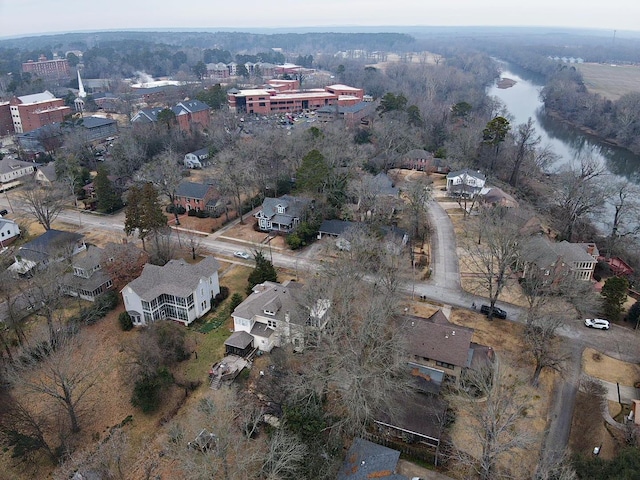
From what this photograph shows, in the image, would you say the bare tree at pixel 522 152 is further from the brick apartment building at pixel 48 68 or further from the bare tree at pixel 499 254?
the brick apartment building at pixel 48 68

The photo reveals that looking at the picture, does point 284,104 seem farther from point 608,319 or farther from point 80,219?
point 608,319

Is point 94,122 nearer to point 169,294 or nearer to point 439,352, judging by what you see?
point 169,294

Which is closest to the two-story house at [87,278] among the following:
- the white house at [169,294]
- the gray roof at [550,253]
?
the white house at [169,294]

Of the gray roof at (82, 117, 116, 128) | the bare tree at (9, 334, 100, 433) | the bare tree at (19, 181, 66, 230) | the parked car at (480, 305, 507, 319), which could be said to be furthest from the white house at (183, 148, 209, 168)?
the parked car at (480, 305, 507, 319)

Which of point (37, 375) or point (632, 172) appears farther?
point (632, 172)

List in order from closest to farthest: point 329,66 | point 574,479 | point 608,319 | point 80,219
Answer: point 574,479
point 608,319
point 80,219
point 329,66

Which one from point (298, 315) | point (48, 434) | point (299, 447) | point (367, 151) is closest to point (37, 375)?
point (48, 434)

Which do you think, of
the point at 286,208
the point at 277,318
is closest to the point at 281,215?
the point at 286,208
